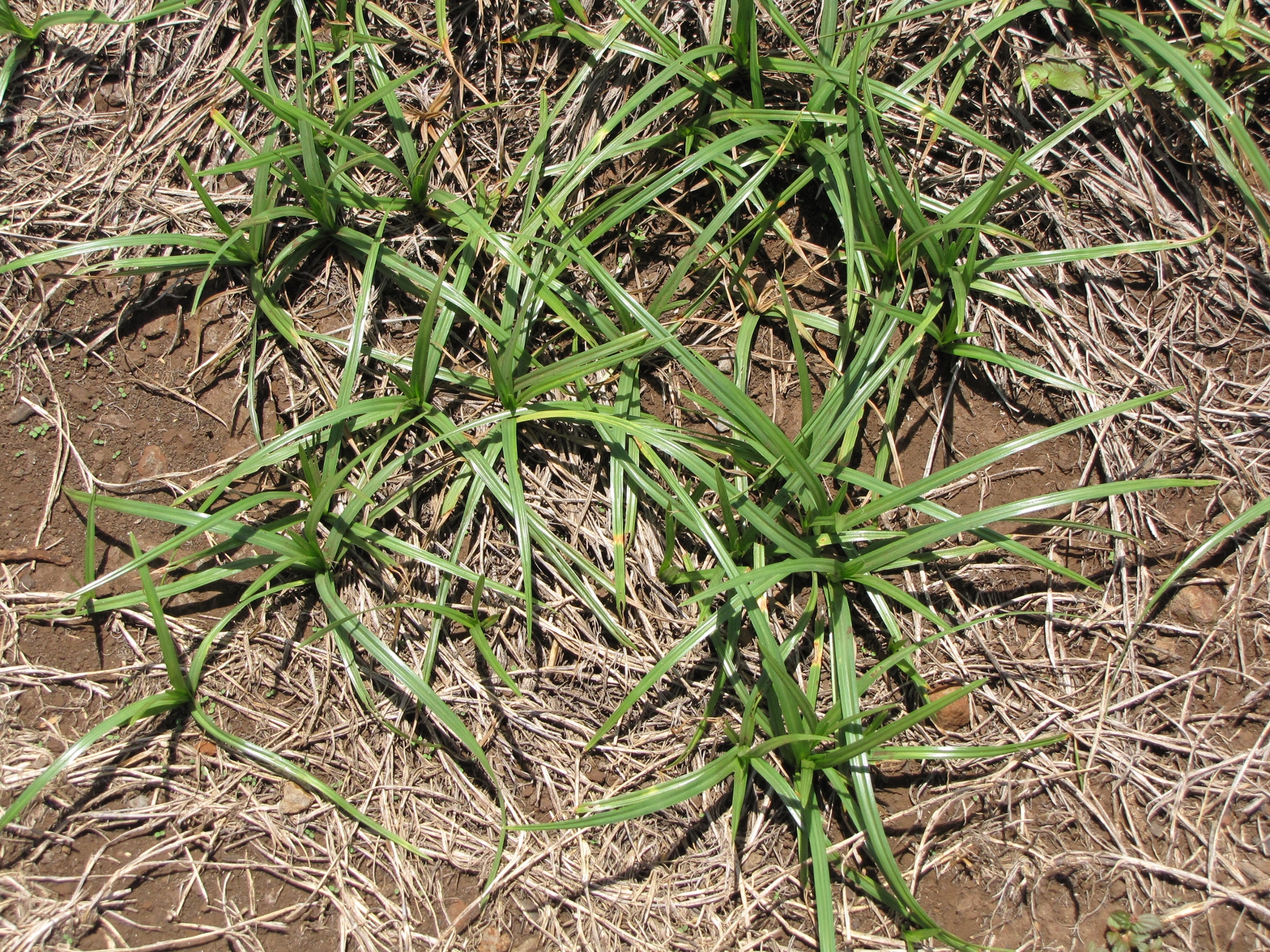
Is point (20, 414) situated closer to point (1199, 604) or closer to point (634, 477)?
point (634, 477)

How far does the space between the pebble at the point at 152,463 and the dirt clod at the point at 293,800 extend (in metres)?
0.75

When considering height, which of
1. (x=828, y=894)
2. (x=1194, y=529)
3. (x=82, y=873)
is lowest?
(x=82, y=873)

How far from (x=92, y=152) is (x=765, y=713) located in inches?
80.9

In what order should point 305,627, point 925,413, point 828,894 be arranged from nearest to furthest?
point 828,894 < point 305,627 < point 925,413

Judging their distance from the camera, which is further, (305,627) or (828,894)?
(305,627)

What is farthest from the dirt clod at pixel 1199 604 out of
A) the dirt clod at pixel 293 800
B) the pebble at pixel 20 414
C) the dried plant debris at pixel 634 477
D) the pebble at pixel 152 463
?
the pebble at pixel 20 414

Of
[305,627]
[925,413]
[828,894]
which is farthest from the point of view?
[925,413]

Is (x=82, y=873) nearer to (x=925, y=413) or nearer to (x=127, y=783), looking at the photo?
(x=127, y=783)

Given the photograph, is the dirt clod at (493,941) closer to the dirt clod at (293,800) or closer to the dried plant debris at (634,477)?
the dried plant debris at (634,477)

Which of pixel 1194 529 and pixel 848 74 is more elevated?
pixel 848 74

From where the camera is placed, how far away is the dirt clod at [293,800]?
67.1 inches

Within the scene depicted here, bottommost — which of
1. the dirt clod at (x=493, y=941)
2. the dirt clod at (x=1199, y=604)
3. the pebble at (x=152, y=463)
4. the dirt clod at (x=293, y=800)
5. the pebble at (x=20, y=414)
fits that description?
the dirt clod at (x=493, y=941)

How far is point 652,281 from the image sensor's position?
1.98 meters

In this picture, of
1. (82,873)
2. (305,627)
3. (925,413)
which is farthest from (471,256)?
(82,873)
